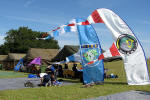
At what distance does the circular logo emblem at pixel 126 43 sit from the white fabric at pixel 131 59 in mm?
232

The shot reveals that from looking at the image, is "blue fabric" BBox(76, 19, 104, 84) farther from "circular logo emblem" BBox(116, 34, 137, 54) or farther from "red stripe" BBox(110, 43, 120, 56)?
"circular logo emblem" BBox(116, 34, 137, 54)

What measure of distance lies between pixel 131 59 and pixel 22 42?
5966 cm

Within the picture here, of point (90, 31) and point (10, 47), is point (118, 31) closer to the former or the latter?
point (90, 31)

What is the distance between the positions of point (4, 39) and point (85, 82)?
2586 inches

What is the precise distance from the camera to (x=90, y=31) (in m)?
14.5

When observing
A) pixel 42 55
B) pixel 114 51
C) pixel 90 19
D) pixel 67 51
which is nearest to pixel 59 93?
pixel 114 51

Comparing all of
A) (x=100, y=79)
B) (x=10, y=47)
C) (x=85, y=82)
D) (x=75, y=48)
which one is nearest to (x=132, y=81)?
(x=100, y=79)

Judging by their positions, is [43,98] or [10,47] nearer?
[43,98]

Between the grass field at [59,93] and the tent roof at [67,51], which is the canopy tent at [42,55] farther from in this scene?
the grass field at [59,93]

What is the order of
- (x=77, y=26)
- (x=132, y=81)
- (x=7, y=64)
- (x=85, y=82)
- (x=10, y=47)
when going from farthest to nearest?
(x=10, y=47) < (x=7, y=64) < (x=77, y=26) < (x=85, y=82) < (x=132, y=81)

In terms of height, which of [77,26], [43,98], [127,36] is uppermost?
[77,26]

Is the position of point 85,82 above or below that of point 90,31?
below

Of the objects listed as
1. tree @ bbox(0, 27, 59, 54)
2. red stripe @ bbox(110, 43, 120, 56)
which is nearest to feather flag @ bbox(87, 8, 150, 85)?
red stripe @ bbox(110, 43, 120, 56)

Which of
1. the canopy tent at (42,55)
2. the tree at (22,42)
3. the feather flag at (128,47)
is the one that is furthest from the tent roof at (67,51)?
the tree at (22,42)
